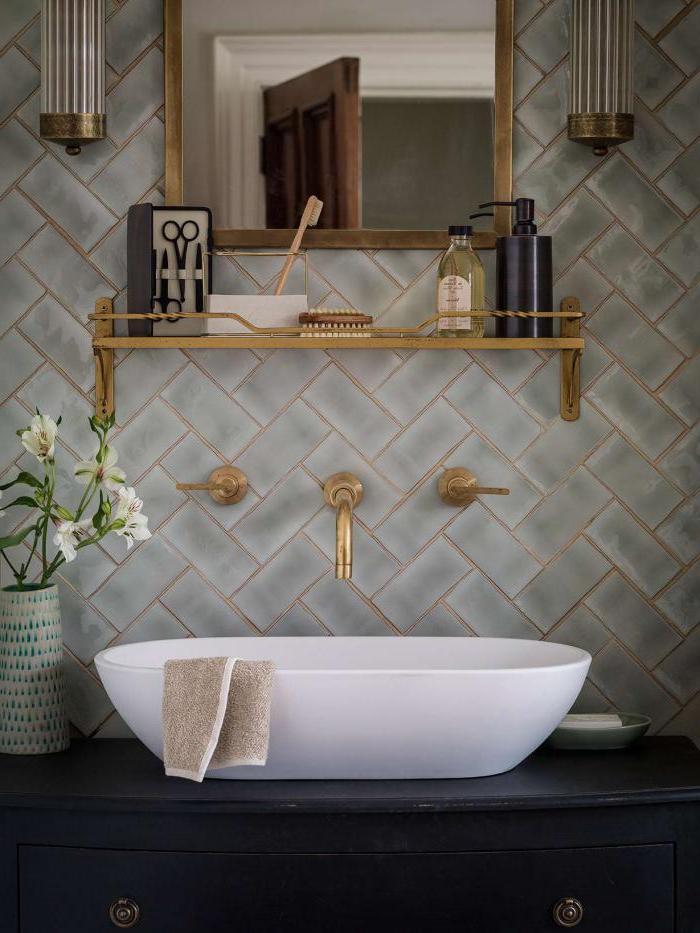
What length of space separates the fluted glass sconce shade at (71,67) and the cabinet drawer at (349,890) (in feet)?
4.08

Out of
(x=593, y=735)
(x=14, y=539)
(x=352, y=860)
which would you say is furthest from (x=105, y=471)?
(x=593, y=735)

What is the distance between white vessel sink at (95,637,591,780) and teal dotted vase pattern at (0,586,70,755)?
8.0 inches

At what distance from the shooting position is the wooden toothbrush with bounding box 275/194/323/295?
1912 mm

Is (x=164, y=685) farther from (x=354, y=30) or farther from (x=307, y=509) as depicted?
(x=354, y=30)

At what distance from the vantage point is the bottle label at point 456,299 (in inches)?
75.2

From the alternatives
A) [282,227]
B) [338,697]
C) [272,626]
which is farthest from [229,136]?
[338,697]

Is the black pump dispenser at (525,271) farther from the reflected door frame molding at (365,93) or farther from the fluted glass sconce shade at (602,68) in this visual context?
the fluted glass sconce shade at (602,68)

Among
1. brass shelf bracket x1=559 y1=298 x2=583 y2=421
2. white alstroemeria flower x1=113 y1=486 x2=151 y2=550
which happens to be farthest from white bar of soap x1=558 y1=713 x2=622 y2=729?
white alstroemeria flower x1=113 y1=486 x2=151 y2=550

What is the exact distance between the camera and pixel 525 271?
1.92 metres

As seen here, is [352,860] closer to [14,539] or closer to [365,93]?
[14,539]

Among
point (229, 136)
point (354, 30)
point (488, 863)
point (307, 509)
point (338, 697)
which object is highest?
point (354, 30)

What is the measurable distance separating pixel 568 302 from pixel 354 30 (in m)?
0.64

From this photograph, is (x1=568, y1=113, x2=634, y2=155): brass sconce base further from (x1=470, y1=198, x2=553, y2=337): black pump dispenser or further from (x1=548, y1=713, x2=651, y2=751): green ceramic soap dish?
(x1=548, y1=713, x2=651, y2=751): green ceramic soap dish

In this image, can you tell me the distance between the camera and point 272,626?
6.65ft
